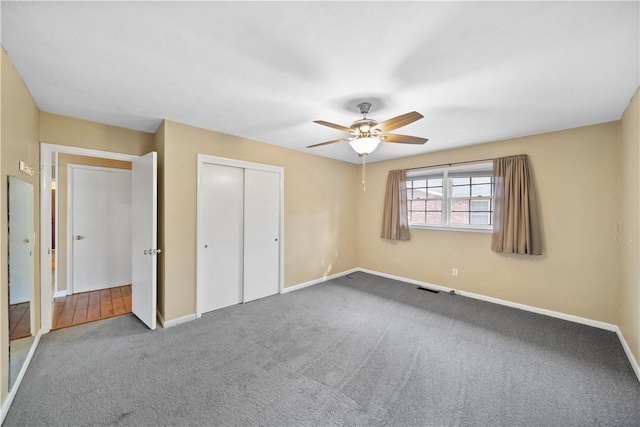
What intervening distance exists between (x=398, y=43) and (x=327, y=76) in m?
0.58

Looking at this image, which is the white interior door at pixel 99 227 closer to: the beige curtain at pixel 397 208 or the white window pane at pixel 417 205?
the beige curtain at pixel 397 208

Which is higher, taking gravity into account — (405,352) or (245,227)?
(245,227)

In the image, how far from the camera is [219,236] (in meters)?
3.46

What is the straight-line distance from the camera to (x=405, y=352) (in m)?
2.45

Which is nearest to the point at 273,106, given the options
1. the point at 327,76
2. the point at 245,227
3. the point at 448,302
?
the point at 327,76

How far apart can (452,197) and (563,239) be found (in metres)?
1.46

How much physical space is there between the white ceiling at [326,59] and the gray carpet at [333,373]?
7.78 feet

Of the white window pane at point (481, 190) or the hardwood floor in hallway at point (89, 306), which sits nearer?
the hardwood floor in hallway at point (89, 306)

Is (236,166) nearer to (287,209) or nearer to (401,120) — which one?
(287,209)

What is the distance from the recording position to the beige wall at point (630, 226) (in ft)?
7.25

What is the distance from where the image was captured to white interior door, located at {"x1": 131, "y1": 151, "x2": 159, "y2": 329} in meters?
2.84

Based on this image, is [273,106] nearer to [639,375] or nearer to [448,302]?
[448,302]

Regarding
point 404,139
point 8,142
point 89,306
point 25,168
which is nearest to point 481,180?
point 404,139

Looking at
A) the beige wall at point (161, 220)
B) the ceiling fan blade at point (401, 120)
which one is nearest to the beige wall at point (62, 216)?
the beige wall at point (161, 220)
